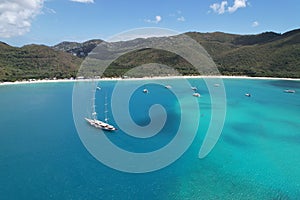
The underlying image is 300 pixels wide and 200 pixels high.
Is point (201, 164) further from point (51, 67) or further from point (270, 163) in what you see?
point (51, 67)

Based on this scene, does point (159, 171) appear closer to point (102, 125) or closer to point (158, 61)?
point (102, 125)

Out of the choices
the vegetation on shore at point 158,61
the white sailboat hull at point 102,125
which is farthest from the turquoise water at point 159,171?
the vegetation on shore at point 158,61

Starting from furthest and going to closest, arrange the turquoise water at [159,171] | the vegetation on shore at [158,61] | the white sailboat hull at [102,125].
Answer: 1. the vegetation on shore at [158,61]
2. the white sailboat hull at [102,125]
3. the turquoise water at [159,171]

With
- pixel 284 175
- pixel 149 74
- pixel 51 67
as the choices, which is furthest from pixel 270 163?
pixel 51 67

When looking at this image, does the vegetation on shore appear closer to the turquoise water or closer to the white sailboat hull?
the turquoise water

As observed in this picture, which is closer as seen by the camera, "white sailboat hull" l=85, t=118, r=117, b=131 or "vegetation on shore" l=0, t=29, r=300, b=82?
"white sailboat hull" l=85, t=118, r=117, b=131

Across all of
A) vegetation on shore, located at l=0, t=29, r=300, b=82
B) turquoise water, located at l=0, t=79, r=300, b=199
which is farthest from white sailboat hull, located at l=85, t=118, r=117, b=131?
vegetation on shore, located at l=0, t=29, r=300, b=82

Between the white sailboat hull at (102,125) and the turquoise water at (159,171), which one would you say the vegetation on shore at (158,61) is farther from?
the white sailboat hull at (102,125)

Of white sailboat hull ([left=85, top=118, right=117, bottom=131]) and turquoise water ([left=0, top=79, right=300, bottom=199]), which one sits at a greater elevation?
white sailboat hull ([left=85, top=118, right=117, bottom=131])
